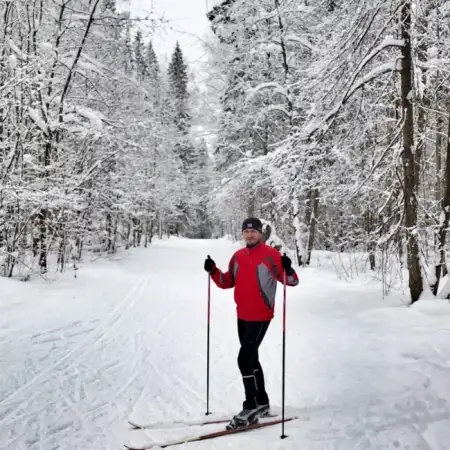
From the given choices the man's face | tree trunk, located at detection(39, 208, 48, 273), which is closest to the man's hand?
the man's face

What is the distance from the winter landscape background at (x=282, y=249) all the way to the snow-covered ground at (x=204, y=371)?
1.3 inches

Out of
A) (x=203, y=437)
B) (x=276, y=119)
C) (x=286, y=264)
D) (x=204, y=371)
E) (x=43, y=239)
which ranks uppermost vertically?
(x=276, y=119)

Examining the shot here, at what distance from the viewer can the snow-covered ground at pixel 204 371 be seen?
4.20 metres

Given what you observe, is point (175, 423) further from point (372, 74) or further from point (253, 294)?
point (372, 74)

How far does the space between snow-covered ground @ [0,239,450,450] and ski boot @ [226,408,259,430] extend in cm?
13

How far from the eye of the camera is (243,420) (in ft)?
14.1

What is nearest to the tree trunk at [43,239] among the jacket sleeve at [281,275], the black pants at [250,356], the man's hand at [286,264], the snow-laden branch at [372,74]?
the snow-laden branch at [372,74]

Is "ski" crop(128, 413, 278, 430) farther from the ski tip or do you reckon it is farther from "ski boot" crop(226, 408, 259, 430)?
"ski boot" crop(226, 408, 259, 430)

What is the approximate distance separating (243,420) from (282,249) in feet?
A: 44.6

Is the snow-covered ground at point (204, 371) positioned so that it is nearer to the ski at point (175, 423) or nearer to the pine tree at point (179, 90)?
the ski at point (175, 423)

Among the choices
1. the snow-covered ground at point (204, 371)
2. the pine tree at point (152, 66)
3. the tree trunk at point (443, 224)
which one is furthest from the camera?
the pine tree at point (152, 66)

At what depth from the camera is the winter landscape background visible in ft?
15.8

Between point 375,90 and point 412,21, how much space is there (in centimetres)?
185

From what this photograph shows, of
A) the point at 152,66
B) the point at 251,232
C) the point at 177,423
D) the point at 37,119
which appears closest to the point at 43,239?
the point at 37,119
